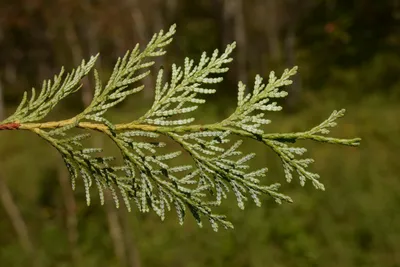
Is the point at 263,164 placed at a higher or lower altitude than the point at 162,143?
higher

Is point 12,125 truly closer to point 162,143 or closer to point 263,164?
point 162,143

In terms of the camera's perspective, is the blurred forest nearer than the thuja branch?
No

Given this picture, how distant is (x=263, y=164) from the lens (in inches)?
347

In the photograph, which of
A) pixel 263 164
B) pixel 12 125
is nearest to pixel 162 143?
pixel 12 125

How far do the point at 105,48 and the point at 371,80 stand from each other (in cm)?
1257

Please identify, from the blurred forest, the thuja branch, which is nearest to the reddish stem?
the thuja branch

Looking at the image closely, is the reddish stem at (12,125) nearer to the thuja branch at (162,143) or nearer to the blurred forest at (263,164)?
the thuja branch at (162,143)

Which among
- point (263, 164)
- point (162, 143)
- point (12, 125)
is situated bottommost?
point (162, 143)

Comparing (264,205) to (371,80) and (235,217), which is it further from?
(371,80)

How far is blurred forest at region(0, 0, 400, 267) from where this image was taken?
273 inches

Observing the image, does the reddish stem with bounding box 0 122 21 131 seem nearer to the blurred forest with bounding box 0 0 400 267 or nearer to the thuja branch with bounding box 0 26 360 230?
the thuja branch with bounding box 0 26 360 230

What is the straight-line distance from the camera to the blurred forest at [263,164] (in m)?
6.95

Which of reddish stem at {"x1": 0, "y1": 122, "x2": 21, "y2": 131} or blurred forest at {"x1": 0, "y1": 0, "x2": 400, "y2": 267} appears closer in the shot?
reddish stem at {"x1": 0, "y1": 122, "x2": 21, "y2": 131}

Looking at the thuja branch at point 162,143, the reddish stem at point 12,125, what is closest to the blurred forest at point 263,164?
the thuja branch at point 162,143
